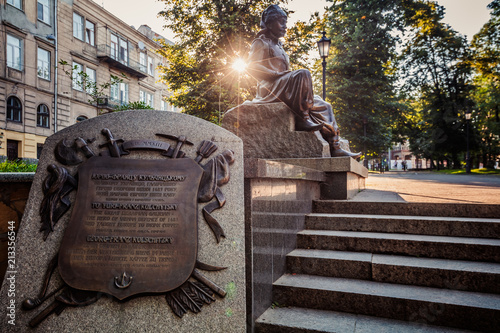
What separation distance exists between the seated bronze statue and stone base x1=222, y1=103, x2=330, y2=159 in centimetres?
18

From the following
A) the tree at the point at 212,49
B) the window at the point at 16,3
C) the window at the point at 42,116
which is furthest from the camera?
the window at the point at 42,116

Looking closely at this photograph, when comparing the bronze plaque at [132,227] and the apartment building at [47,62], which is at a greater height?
the apartment building at [47,62]

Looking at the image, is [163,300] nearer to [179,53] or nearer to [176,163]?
[176,163]

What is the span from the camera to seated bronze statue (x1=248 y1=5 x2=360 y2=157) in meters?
5.25

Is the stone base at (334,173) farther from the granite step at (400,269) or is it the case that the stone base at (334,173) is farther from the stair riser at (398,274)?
the stair riser at (398,274)

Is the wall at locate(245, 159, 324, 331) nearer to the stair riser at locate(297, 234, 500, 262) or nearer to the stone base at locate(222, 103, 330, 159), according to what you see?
the stair riser at locate(297, 234, 500, 262)

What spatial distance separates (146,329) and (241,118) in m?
3.97

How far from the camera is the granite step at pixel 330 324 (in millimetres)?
2439

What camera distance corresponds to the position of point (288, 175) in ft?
10.9

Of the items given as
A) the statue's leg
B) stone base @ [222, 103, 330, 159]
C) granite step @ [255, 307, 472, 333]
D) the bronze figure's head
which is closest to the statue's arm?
the bronze figure's head

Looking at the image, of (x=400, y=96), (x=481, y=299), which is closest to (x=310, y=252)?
(x=481, y=299)

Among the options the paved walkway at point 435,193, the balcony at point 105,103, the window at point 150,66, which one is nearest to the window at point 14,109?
the balcony at point 105,103

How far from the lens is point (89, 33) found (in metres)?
26.3

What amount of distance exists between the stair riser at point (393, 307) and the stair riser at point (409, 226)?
1.20 m
